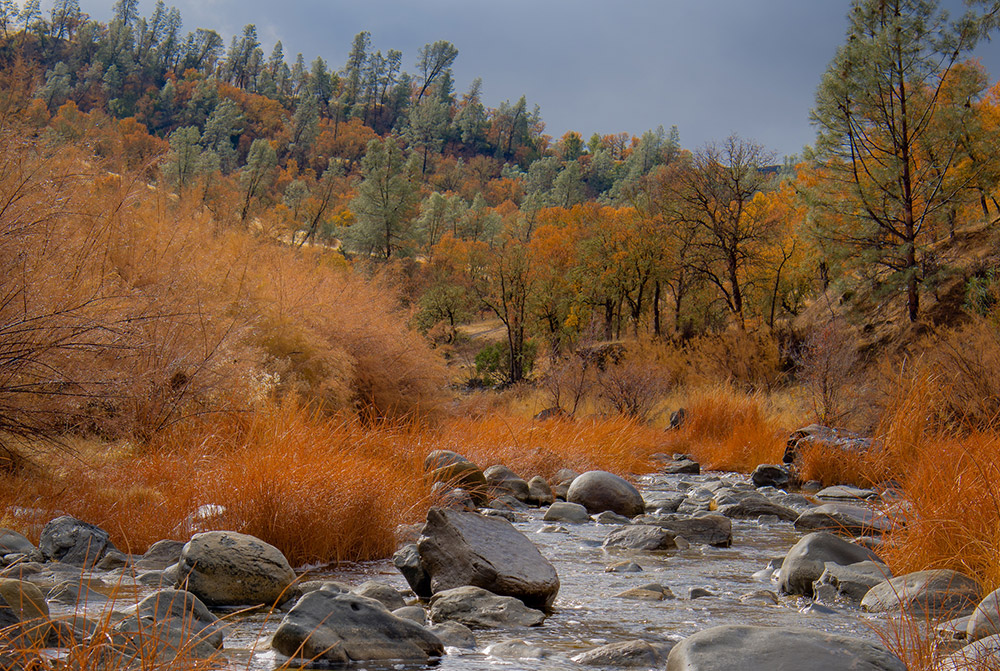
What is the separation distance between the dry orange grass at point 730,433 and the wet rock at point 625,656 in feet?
35.9

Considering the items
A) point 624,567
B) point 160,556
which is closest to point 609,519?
point 624,567

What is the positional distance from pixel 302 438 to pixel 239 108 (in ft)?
402

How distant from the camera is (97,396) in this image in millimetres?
5691

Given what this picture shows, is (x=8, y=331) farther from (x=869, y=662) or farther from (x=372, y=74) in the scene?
(x=372, y=74)

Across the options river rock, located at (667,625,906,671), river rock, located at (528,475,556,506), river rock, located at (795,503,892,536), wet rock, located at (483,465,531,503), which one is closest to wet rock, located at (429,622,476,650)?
river rock, located at (667,625,906,671)

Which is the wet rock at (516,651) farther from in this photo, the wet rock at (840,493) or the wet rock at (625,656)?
the wet rock at (840,493)

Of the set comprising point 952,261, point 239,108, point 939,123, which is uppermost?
point 239,108

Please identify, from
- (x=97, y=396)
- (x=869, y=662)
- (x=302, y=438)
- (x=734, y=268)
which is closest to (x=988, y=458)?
(x=869, y=662)

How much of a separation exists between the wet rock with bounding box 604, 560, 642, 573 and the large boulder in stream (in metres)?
0.90

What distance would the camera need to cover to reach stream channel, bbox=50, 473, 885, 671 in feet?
11.2

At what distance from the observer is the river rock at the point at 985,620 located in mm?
3199

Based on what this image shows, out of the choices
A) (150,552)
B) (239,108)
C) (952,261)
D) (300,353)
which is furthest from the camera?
(239,108)

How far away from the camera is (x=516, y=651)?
3.54 meters

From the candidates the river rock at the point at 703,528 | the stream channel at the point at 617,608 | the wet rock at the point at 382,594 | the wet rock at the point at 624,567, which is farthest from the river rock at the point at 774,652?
the river rock at the point at 703,528
